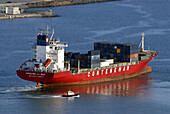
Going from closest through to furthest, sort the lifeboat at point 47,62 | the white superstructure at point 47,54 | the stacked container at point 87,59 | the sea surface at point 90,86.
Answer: the sea surface at point 90,86, the lifeboat at point 47,62, the white superstructure at point 47,54, the stacked container at point 87,59

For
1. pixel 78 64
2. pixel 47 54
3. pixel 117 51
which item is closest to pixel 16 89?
pixel 47 54

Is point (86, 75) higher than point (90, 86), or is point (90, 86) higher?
point (86, 75)

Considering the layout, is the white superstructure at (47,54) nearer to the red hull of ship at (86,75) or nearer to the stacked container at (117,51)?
the red hull of ship at (86,75)

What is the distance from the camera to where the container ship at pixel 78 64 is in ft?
348

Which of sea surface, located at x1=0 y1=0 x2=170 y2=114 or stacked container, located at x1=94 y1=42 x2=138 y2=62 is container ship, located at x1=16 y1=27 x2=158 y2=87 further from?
sea surface, located at x1=0 y1=0 x2=170 y2=114

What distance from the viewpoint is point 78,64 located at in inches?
4284

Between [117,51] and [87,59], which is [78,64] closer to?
[87,59]

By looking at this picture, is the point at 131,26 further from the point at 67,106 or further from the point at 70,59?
the point at 67,106

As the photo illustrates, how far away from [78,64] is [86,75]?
7.31 feet

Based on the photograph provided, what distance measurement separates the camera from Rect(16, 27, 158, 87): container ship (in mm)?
106000

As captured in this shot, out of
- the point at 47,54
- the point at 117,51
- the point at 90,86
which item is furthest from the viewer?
the point at 117,51

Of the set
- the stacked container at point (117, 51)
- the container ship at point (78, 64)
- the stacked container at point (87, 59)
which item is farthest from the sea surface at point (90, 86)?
the stacked container at point (117, 51)

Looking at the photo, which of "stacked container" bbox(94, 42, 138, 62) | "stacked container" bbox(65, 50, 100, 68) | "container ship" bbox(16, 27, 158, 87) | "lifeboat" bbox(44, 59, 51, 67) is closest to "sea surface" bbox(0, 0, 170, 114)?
"container ship" bbox(16, 27, 158, 87)

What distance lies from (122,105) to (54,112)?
9833 mm
